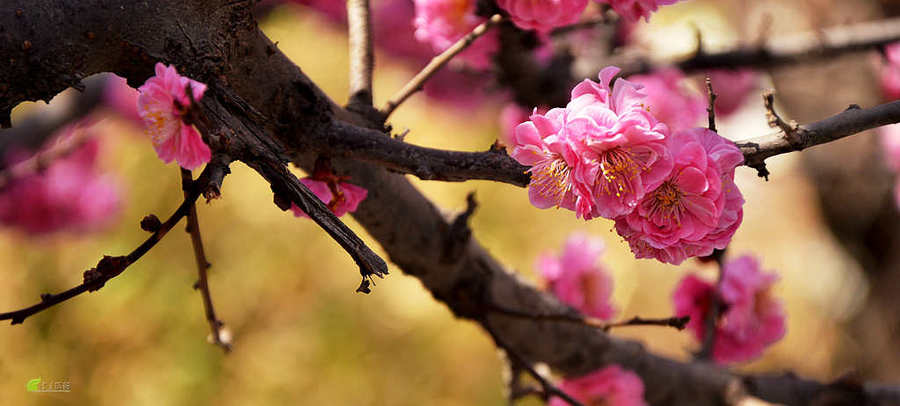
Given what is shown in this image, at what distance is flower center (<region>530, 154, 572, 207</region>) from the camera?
0.41 meters

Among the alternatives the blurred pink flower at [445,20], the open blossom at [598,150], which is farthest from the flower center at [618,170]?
the blurred pink flower at [445,20]

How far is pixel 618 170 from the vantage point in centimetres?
40

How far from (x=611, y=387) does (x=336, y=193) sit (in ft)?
1.55

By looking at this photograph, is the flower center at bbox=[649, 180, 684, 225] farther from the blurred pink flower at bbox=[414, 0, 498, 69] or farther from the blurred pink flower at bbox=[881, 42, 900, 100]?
the blurred pink flower at bbox=[881, 42, 900, 100]

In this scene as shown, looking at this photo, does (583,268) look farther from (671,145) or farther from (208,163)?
(208,163)

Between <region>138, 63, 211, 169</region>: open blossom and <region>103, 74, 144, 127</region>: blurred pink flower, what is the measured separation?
936 millimetres

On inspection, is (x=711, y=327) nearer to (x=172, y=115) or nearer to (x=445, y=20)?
(x=445, y=20)

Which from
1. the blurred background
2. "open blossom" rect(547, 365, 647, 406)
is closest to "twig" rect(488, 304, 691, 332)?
"open blossom" rect(547, 365, 647, 406)

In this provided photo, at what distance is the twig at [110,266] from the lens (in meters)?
0.38

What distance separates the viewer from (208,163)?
38 cm

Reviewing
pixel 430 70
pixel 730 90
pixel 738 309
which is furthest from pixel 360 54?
pixel 730 90

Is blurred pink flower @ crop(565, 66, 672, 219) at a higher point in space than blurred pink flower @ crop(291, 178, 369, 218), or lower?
lower

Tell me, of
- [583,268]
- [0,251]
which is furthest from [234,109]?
[0,251]

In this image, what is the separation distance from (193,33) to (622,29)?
1.12 metres
